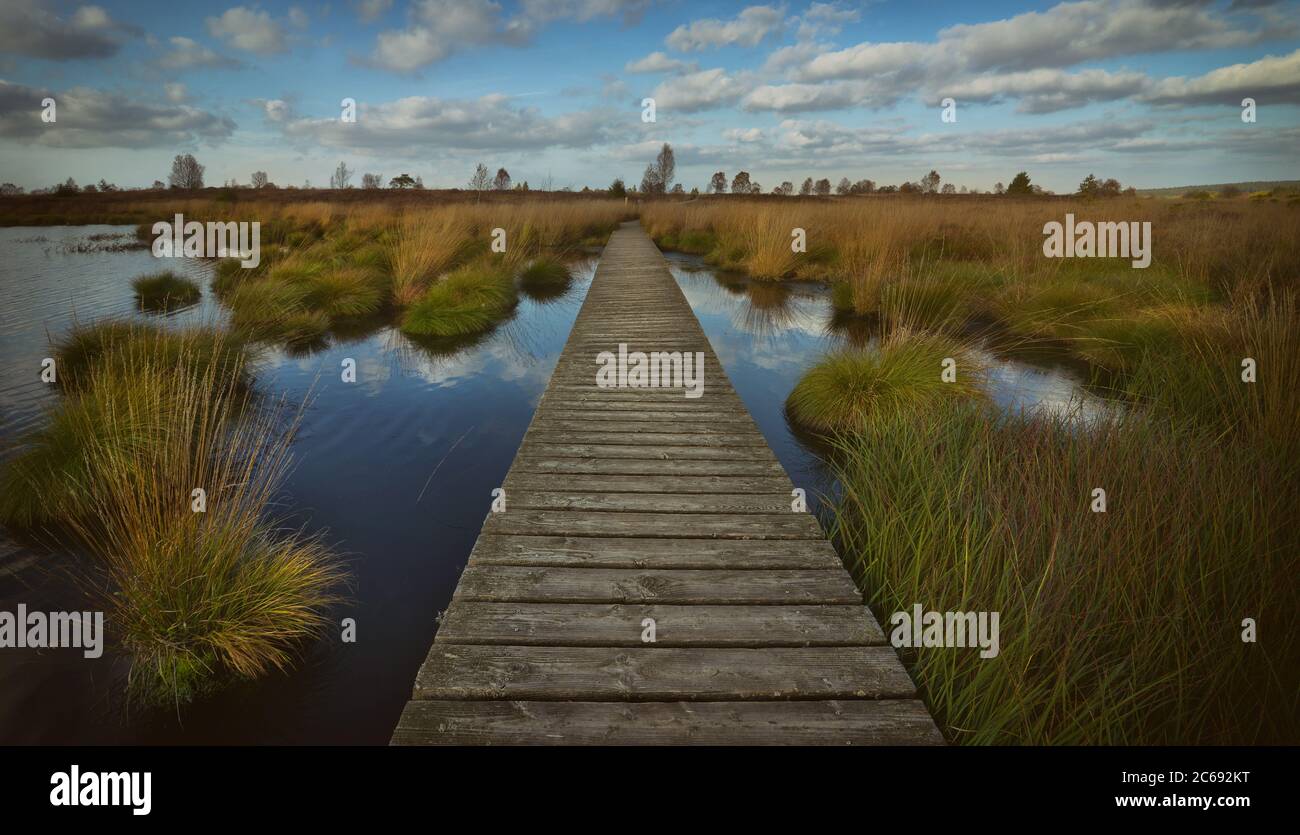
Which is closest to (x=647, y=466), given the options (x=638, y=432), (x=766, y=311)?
(x=638, y=432)

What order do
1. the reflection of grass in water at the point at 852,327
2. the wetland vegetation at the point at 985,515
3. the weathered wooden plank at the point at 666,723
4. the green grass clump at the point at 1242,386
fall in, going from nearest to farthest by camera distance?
the weathered wooden plank at the point at 666,723
the wetland vegetation at the point at 985,515
the green grass clump at the point at 1242,386
the reflection of grass in water at the point at 852,327

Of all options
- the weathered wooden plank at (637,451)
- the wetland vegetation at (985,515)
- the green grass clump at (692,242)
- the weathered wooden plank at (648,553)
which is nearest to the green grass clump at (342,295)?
the wetland vegetation at (985,515)

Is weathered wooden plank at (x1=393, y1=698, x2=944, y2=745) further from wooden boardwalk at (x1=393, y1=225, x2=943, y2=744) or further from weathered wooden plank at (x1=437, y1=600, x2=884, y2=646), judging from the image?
weathered wooden plank at (x1=437, y1=600, x2=884, y2=646)

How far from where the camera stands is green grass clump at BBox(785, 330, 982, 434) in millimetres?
5383

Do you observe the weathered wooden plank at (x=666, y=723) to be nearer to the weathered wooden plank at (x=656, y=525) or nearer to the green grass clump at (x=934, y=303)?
the weathered wooden plank at (x=656, y=525)

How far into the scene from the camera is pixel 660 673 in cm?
214

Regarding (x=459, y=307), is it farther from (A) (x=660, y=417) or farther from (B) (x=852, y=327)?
(B) (x=852, y=327)

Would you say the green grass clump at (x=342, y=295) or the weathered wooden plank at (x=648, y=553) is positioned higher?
the green grass clump at (x=342, y=295)

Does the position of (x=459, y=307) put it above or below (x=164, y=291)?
below

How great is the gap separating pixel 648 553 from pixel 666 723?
1.04 metres

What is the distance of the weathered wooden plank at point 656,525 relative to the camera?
3113 mm

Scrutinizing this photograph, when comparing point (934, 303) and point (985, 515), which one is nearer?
point (985, 515)

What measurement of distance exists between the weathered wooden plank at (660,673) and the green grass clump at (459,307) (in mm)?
8527

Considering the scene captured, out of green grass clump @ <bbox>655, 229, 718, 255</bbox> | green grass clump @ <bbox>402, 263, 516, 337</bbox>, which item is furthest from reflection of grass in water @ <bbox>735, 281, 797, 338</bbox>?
green grass clump @ <bbox>655, 229, 718, 255</bbox>
